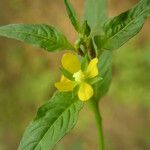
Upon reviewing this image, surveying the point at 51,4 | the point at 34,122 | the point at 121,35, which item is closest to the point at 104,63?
the point at 121,35

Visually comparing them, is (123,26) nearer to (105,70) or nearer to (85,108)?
(105,70)

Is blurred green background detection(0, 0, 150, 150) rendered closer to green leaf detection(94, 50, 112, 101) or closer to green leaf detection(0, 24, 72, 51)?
green leaf detection(94, 50, 112, 101)

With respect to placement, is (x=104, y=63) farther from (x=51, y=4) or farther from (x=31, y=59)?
(x=51, y=4)

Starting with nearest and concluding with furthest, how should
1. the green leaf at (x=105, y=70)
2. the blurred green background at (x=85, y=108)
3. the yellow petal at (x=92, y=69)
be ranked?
the yellow petal at (x=92, y=69), the green leaf at (x=105, y=70), the blurred green background at (x=85, y=108)

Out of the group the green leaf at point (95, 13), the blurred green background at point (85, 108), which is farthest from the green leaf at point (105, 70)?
the blurred green background at point (85, 108)

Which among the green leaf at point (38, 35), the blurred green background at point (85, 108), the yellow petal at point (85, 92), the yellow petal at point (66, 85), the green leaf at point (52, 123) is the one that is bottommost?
the blurred green background at point (85, 108)

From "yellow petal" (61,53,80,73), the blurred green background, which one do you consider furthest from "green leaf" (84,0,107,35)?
the blurred green background

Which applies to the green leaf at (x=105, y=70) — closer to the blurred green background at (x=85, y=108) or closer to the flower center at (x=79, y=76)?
the flower center at (x=79, y=76)
